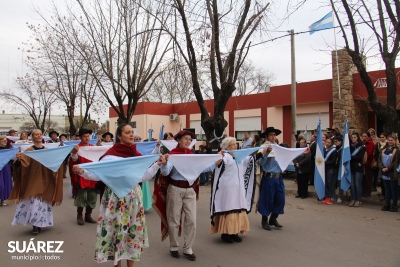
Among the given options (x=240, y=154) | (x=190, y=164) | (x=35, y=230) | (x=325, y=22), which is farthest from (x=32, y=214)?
(x=325, y=22)

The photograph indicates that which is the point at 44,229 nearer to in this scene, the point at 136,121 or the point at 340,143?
the point at 340,143

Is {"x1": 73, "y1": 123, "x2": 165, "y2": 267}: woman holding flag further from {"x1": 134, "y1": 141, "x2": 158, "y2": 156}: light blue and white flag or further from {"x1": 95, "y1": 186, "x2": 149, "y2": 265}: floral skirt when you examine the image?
{"x1": 134, "y1": 141, "x2": 158, "y2": 156}: light blue and white flag

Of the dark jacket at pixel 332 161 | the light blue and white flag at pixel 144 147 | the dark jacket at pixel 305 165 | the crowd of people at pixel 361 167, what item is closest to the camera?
the crowd of people at pixel 361 167

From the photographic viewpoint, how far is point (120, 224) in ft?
13.1

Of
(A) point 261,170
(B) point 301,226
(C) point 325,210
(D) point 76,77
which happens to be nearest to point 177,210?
(A) point 261,170

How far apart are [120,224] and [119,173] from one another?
580 mm

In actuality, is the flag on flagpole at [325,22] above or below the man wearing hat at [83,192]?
above

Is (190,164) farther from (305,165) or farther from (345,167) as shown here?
(305,165)

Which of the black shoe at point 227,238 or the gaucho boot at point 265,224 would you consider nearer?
the black shoe at point 227,238

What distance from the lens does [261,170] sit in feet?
21.4

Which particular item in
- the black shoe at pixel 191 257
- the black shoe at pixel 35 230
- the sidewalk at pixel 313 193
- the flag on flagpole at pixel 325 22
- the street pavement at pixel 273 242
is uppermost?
the flag on flagpole at pixel 325 22

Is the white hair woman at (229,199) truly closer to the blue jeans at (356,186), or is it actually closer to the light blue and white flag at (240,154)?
the light blue and white flag at (240,154)

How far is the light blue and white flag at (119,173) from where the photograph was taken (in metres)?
3.91

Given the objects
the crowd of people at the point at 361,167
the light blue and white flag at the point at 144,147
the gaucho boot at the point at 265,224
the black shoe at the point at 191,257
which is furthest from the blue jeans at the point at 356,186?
the black shoe at the point at 191,257
